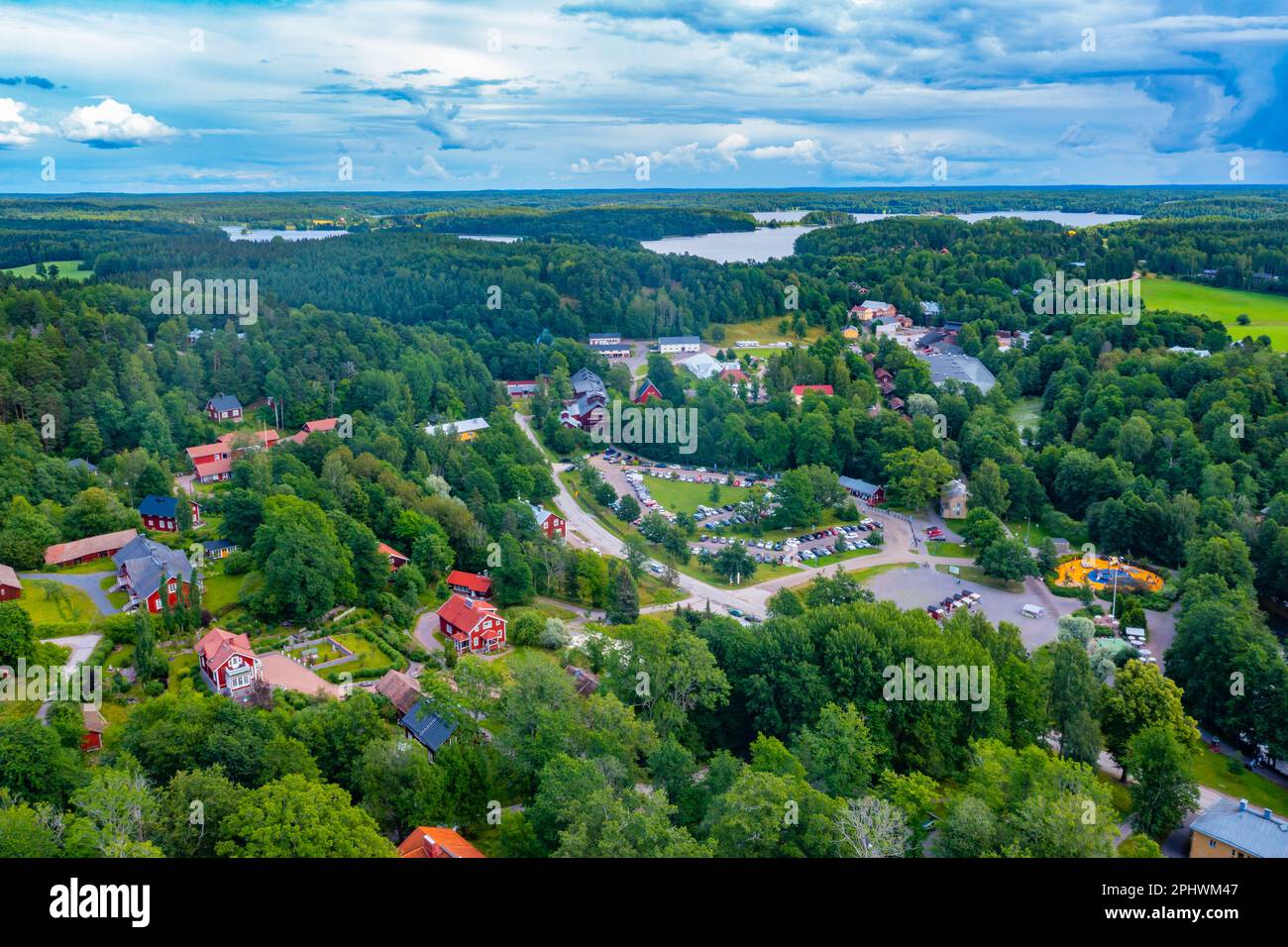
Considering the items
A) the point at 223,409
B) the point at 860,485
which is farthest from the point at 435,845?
the point at 223,409

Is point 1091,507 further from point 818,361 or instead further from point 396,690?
point 396,690

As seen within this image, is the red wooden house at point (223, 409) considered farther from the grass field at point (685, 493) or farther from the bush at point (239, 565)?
the grass field at point (685, 493)

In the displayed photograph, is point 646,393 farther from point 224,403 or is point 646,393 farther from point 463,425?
point 224,403

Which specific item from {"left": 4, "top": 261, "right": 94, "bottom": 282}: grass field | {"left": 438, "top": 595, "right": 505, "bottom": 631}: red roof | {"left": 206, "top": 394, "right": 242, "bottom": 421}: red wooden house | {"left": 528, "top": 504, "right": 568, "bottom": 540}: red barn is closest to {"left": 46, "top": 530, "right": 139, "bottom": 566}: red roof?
{"left": 438, "top": 595, "right": 505, "bottom": 631}: red roof

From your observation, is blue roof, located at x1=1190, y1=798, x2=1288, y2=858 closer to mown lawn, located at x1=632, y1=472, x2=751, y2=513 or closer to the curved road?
the curved road

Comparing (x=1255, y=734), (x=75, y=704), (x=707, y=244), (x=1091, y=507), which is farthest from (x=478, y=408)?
(x=707, y=244)

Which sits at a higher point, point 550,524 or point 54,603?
point 550,524
